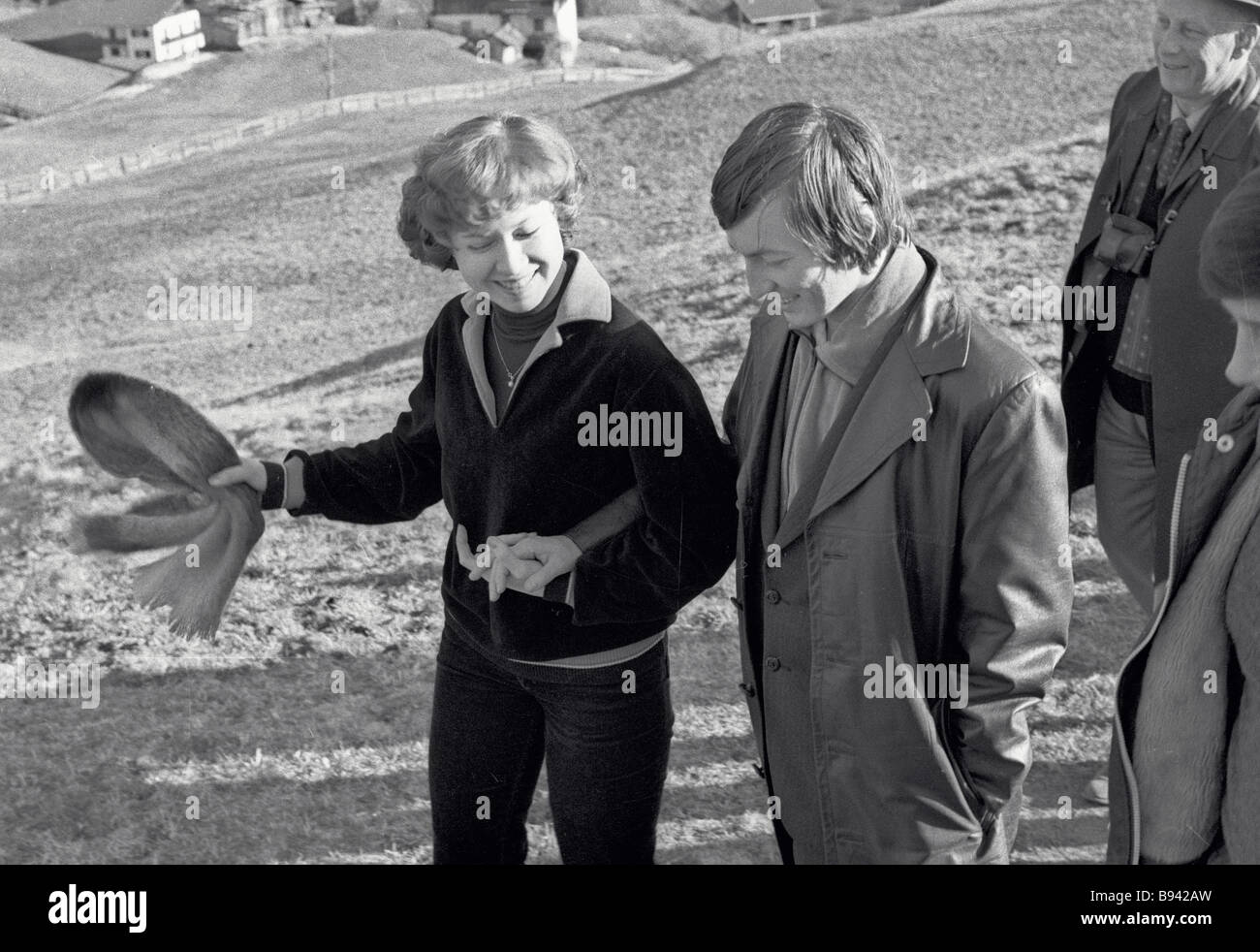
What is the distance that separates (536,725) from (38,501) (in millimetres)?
3077

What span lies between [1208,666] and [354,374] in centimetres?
410

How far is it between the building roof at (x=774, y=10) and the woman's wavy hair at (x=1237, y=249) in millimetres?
3261

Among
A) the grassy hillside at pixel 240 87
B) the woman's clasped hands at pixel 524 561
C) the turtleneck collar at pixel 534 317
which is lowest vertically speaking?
the woman's clasped hands at pixel 524 561

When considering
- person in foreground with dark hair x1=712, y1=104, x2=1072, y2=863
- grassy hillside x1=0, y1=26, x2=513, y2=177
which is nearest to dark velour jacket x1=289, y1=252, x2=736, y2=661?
person in foreground with dark hair x1=712, y1=104, x2=1072, y2=863

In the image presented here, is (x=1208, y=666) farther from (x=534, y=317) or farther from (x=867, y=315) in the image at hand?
(x=534, y=317)

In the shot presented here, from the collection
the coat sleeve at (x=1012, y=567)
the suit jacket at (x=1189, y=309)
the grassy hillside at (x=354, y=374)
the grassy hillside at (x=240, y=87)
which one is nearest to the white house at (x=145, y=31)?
the grassy hillside at (x=240, y=87)

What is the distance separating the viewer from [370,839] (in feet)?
10.5

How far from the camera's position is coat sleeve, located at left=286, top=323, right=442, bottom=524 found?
2260 mm

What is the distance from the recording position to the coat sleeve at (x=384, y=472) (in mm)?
2260

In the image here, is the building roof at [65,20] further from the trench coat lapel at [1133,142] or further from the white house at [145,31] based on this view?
the trench coat lapel at [1133,142]

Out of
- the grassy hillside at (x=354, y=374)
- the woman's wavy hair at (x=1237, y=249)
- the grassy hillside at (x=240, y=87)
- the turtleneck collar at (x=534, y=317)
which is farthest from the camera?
the grassy hillside at (x=240, y=87)
